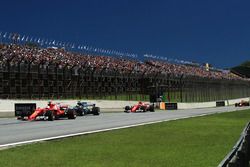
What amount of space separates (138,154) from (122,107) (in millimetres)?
40469

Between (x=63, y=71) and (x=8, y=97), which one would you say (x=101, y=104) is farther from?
(x=8, y=97)

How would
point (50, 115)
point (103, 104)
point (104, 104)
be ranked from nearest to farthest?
point (50, 115) → point (103, 104) → point (104, 104)

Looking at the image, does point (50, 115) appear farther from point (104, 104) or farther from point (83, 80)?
point (104, 104)

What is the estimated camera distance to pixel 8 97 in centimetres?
3591

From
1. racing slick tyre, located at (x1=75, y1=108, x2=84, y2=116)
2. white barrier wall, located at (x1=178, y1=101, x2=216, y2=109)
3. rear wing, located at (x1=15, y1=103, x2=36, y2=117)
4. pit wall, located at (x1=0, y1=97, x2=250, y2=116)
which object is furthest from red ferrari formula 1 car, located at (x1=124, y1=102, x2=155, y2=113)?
white barrier wall, located at (x1=178, y1=101, x2=216, y2=109)

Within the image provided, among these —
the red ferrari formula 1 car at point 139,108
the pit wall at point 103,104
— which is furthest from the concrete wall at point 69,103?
the red ferrari formula 1 car at point 139,108

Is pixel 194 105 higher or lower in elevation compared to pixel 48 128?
higher

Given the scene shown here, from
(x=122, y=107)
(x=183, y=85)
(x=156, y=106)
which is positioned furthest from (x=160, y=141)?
(x=183, y=85)

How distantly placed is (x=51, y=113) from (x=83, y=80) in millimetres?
18022

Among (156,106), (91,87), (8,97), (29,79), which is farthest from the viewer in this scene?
(156,106)

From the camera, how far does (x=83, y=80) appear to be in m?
45.5

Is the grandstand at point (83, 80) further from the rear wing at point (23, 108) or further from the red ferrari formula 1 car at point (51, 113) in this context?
the red ferrari formula 1 car at point (51, 113)

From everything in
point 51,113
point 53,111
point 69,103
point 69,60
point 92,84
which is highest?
point 69,60

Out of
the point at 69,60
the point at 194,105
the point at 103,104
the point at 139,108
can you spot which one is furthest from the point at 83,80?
the point at 194,105
